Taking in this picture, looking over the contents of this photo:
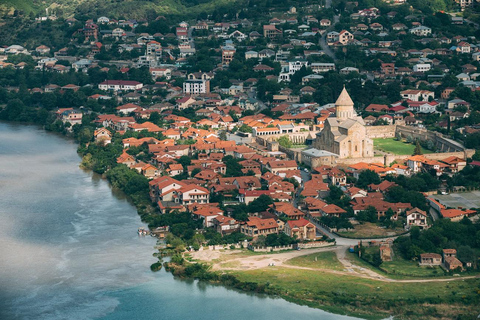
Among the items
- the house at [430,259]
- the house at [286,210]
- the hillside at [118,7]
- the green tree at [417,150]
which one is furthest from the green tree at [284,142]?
the hillside at [118,7]

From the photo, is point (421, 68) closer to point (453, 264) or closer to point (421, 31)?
point (421, 31)

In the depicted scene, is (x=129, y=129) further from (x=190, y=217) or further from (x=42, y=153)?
(x=190, y=217)

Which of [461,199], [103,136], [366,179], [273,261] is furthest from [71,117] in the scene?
[273,261]

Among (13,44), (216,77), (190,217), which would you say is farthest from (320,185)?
(13,44)

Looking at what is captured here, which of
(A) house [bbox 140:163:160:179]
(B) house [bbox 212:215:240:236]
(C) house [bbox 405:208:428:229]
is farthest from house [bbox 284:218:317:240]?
(A) house [bbox 140:163:160:179]

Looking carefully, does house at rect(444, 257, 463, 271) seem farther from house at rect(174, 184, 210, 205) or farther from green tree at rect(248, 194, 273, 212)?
house at rect(174, 184, 210, 205)
